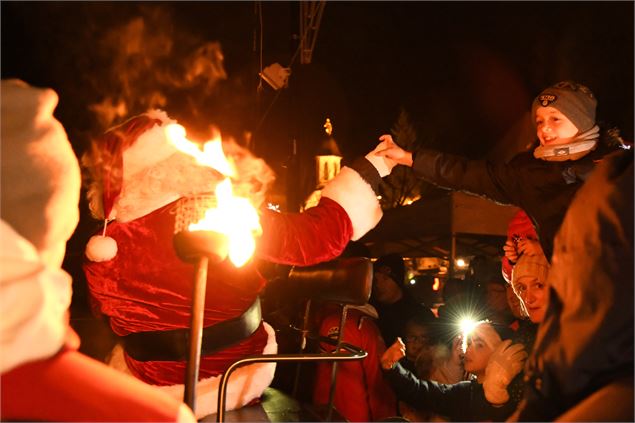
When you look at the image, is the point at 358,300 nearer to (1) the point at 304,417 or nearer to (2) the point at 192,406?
(1) the point at 304,417

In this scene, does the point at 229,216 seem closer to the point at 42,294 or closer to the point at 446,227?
the point at 42,294

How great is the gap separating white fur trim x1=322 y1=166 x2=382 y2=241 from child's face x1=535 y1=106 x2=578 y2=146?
972 millimetres

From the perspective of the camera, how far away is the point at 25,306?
0.91 m

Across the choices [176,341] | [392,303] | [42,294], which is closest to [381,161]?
[176,341]

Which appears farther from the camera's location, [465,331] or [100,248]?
[465,331]

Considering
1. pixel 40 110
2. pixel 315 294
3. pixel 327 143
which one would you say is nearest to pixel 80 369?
pixel 40 110

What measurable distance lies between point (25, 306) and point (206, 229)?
0.88 m

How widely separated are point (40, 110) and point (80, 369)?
0.59m

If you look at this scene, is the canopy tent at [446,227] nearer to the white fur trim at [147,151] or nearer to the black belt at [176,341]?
the black belt at [176,341]

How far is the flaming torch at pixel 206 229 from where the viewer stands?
1.60 meters

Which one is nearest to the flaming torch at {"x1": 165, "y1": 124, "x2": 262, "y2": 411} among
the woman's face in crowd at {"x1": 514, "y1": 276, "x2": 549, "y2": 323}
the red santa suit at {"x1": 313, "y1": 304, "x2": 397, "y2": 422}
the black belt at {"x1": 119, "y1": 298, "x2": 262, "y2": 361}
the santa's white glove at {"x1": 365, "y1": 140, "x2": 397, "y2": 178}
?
the black belt at {"x1": 119, "y1": 298, "x2": 262, "y2": 361}

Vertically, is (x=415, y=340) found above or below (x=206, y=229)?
below

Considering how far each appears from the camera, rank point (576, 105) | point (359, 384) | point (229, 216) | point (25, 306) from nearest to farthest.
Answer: point (25, 306) < point (229, 216) < point (576, 105) < point (359, 384)

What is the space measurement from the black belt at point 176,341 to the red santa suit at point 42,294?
→ 1.61 meters
